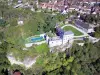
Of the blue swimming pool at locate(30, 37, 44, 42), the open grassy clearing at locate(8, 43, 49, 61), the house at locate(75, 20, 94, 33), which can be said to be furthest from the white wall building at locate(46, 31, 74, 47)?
the house at locate(75, 20, 94, 33)

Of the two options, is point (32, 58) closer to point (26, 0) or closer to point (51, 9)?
point (51, 9)

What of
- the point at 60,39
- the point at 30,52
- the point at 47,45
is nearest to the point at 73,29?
the point at 60,39

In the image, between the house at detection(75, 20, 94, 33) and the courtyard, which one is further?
the house at detection(75, 20, 94, 33)

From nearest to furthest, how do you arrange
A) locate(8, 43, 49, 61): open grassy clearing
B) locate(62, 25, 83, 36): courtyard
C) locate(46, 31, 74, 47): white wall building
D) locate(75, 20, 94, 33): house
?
1. locate(8, 43, 49, 61): open grassy clearing
2. locate(46, 31, 74, 47): white wall building
3. locate(62, 25, 83, 36): courtyard
4. locate(75, 20, 94, 33): house

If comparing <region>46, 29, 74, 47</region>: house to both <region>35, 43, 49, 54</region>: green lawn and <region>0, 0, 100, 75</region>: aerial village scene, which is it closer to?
<region>0, 0, 100, 75</region>: aerial village scene

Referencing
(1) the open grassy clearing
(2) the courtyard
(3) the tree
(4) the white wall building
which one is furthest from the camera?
(2) the courtyard

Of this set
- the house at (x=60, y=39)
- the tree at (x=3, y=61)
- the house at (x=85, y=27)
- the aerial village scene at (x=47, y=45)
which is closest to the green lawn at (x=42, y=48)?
the aerial village scene at (x=47, y=45)

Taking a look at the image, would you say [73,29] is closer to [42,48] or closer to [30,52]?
[42,48]

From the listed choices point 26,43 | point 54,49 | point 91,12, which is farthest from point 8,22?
point 91,12

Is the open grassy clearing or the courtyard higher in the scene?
the courtyard
